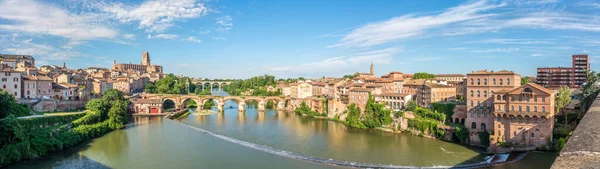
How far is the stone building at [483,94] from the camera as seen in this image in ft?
81.5

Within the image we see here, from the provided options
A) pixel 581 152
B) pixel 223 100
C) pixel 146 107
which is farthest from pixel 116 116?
pixel 581 152

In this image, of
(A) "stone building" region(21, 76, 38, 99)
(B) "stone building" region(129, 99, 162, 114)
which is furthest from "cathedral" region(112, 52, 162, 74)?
(A) "stone building" region(21, 76, 38, 99)

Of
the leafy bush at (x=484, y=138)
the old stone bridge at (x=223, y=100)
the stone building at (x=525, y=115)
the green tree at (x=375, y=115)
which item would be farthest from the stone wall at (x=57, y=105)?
the stone building at (x=525, y=115)

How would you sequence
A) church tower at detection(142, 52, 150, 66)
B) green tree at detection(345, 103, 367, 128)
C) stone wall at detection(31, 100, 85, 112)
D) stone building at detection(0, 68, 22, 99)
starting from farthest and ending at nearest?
church tower at detection(142, 52, 150, 66), green tree at detection(345, 103, 367, 128), stone wall at detection(31, 100, 85, 112), stone building at detection(0, 68, 22, 99)

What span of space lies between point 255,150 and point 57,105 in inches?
925

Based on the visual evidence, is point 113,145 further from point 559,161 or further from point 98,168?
point 559,161

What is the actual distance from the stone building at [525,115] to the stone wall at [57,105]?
38.0 meters

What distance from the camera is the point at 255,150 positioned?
2456 centimetres

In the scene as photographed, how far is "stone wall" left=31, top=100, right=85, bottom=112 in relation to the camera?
3207 centimetres

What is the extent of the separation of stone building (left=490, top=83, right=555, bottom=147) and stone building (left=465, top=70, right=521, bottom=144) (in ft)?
4.66

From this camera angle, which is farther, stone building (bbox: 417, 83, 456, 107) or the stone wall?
stone building (bbox: 417, 83, 456, 107)

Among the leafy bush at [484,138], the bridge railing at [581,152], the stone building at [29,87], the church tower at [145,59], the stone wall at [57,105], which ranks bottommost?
the leafy bush at [484,138]

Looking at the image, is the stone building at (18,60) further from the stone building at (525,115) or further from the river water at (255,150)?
the stone building at (525,115)

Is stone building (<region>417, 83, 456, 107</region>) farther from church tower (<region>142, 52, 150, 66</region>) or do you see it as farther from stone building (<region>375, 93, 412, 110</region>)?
church tower (<region>142, 52, 150, 66</region>)
